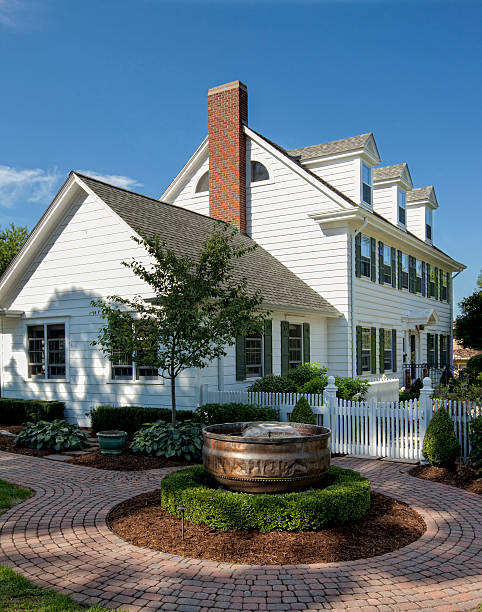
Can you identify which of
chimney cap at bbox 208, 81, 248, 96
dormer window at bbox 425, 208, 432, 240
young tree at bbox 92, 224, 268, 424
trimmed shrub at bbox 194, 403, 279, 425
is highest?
chimney cap at bbox 208, 81, 248, 96

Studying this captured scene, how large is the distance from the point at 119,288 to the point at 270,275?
5.04 meters

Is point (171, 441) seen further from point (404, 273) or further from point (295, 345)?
point (404, 273)

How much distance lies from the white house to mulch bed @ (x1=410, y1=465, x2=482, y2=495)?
5.34 m

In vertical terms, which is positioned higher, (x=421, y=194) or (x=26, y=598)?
(x=421, y=194)

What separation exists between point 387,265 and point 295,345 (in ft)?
23.6

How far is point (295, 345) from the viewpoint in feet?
54.3

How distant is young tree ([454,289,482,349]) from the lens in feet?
97.0

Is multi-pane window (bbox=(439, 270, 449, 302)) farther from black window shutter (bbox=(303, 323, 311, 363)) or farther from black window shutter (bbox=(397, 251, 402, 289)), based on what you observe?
black window shutter (bbox=(303, 323, 311, 363))

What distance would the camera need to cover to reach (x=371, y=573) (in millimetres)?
5113

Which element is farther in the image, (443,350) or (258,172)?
(443,350)

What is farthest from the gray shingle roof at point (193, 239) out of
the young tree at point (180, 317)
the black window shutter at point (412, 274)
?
the black window shutter at point (412, 274)

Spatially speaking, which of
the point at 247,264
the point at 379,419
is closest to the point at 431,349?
the point at 247,264

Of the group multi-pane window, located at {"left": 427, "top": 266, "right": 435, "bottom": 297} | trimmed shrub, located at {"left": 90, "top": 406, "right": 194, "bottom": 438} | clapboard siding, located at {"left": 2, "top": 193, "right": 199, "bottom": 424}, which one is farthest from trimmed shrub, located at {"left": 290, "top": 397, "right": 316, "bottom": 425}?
multi-pane window, located at {"left": 427, "top": 266, "right": 435, "bottom": 297}

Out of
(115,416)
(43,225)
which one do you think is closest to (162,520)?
(115,416)
